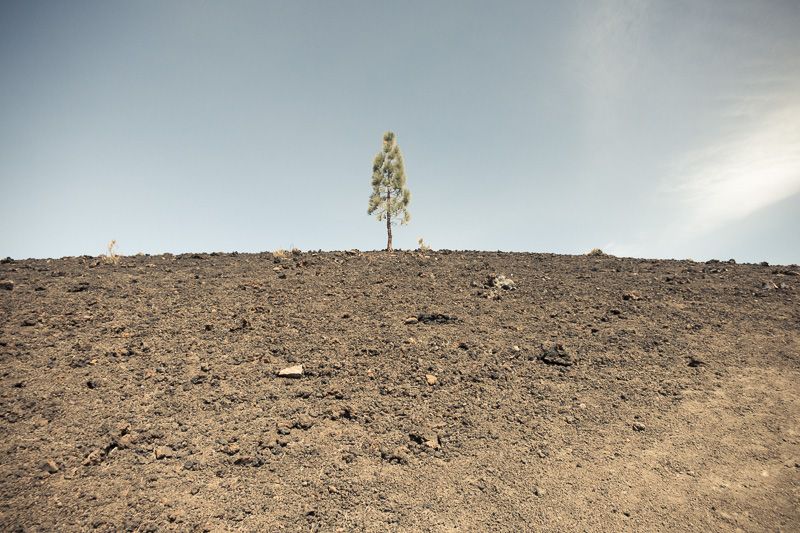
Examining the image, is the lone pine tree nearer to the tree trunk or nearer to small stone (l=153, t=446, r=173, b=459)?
the tree trunk

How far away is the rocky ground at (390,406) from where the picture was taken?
16.3 ft

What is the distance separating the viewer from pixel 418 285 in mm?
11414

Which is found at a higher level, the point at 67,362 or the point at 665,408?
the point at 67,362

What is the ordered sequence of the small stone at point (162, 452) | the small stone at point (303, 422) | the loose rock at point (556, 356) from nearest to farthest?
the small stone at point (162, 452)
the small stone at point (303, 422)
the loose rock at point (556, 356)

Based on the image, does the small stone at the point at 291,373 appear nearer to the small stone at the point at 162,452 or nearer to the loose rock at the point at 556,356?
the small stone at the point at 162,452

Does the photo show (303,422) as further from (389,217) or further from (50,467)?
(389,217)

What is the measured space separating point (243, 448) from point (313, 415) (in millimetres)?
1139

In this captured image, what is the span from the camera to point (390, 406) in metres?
6.70

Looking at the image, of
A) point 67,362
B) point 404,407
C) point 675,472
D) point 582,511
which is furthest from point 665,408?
point 67,362

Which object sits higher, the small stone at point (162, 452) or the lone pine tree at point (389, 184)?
the lone pine tree at point (389, 184)

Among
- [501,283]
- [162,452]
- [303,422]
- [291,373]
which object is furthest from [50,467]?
[501,283]

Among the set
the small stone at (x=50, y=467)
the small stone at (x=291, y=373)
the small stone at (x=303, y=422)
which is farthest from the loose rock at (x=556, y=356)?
the small stone at (x=50, y=467)

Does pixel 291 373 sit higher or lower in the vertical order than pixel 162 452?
higher

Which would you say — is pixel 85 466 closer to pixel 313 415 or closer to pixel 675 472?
pixel 313 415
